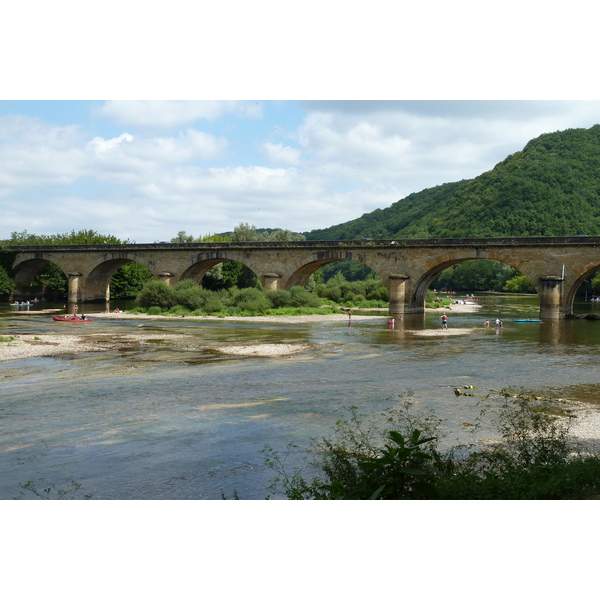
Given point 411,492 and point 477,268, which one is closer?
point 411,492

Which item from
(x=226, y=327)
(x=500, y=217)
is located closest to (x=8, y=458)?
(x=226, y=327)

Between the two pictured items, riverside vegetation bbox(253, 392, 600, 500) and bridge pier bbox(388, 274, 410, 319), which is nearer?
riverside vegetation bbox(253, 392, 600, 500)

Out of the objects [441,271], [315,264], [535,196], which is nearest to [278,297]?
[315,264]

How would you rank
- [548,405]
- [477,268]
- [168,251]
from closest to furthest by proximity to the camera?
[548,405] → [168,251] → [477,268]

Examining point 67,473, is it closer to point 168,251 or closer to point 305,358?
point 305,358

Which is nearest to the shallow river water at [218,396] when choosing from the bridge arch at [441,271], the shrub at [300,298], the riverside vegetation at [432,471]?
the riverside vegetation at [432,471]

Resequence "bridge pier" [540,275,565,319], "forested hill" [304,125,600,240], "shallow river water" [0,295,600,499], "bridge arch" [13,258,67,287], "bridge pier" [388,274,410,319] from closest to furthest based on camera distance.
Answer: "shallow river water" [0,295,600,499] → "bridge pier" [540,275,565,319] → "bridge pier" [388,274,410,319] → "bridge arch" [13,258,67,287] → "forested hill" [304,125,600,240]

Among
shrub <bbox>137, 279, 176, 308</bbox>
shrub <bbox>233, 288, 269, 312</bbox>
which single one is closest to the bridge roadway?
shrub <bbox>233, 288, 269, 312</bbox>

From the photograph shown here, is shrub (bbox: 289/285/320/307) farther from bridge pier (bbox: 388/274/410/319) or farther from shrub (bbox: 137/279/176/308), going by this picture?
shrub (bbox: 137/279/176/308)

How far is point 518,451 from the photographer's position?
11.0 metres

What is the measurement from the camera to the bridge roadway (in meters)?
40.7

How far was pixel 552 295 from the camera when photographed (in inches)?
1601

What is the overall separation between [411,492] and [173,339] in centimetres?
2499

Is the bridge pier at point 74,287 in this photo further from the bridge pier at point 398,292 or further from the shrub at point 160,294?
the bridge pier at point 398,292
